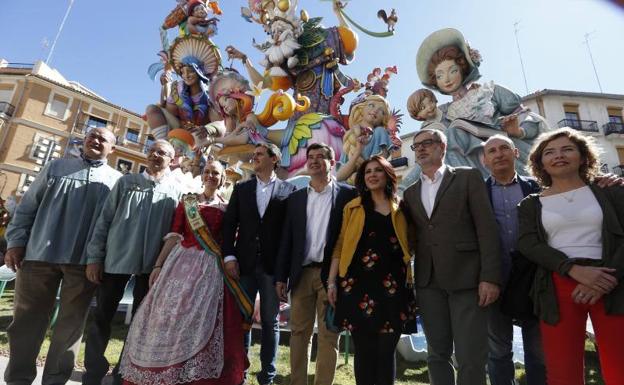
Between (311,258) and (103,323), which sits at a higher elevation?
(311,258)

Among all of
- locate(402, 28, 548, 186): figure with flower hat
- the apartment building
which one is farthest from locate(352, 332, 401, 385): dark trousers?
the apartment building

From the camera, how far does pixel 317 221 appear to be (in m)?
2.52

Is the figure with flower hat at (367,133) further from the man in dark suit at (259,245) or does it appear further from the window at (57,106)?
the window at (57,106)

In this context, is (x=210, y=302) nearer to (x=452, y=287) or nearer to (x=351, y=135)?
(x=452, y=287)

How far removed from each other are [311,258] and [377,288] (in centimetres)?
58

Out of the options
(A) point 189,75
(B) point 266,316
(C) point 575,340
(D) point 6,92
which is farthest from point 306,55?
(D) point 6,92

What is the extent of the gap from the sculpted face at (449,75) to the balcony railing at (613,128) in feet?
75.4

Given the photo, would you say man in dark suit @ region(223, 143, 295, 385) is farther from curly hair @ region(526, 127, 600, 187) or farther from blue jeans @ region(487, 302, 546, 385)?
curly hair @ region(526, 127, 600, 187)

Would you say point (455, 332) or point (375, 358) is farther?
point (375, 358)

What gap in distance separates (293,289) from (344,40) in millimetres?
6321

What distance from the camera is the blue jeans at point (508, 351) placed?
2.14 m

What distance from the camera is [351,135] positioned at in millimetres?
5516

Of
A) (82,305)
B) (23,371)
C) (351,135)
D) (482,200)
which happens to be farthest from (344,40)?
(23,371)

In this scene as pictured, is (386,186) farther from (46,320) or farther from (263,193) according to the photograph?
(46,320)
